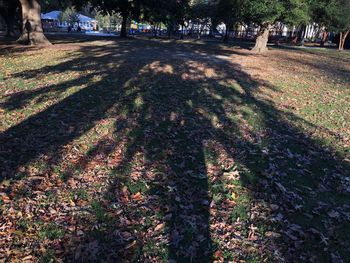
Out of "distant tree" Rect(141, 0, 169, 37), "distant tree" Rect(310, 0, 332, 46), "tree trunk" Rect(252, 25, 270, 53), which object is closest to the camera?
"tree trunk" Rect(252, 25, 270, 53)

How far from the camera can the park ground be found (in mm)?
4078

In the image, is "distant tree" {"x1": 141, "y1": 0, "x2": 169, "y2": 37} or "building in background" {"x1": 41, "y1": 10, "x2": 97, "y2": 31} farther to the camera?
"building in background" {"x1": 41, "y1": 10, "x2": 97, "y2": 31}

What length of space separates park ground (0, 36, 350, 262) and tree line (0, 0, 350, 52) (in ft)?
53.1

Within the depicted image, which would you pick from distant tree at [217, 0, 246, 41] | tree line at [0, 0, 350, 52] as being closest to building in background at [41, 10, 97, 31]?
tree line at [0, 0, 350, 52]

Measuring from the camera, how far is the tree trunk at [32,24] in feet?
80.8

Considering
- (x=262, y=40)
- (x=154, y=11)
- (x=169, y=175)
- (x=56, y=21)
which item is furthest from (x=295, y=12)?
(x=56, y=21)

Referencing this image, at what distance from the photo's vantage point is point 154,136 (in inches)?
289

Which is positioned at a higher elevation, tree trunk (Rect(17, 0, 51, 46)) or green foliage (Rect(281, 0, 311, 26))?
green foliage (Rect(281, 0, 311, 26))

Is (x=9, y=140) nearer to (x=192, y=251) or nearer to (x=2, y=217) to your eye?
(x=2, y=217)

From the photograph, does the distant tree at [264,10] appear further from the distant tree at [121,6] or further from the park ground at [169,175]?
the distant tree at [121,6]

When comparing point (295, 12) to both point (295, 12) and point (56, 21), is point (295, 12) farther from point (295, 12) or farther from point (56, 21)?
point (56, 21)

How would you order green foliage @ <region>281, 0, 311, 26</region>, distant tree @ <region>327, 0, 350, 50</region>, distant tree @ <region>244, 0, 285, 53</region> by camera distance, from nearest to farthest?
distant tree @ <region>244, 0, 285, 53</region>
green foliage @ <region>281, 0, 311, 26</region>
distant tree @ <region>327, 0, 350, 50</region>

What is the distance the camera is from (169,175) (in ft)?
18.6

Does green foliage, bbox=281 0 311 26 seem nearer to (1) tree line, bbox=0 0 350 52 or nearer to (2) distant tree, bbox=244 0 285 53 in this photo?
(1) tree line, bbox=0 0 350 52
